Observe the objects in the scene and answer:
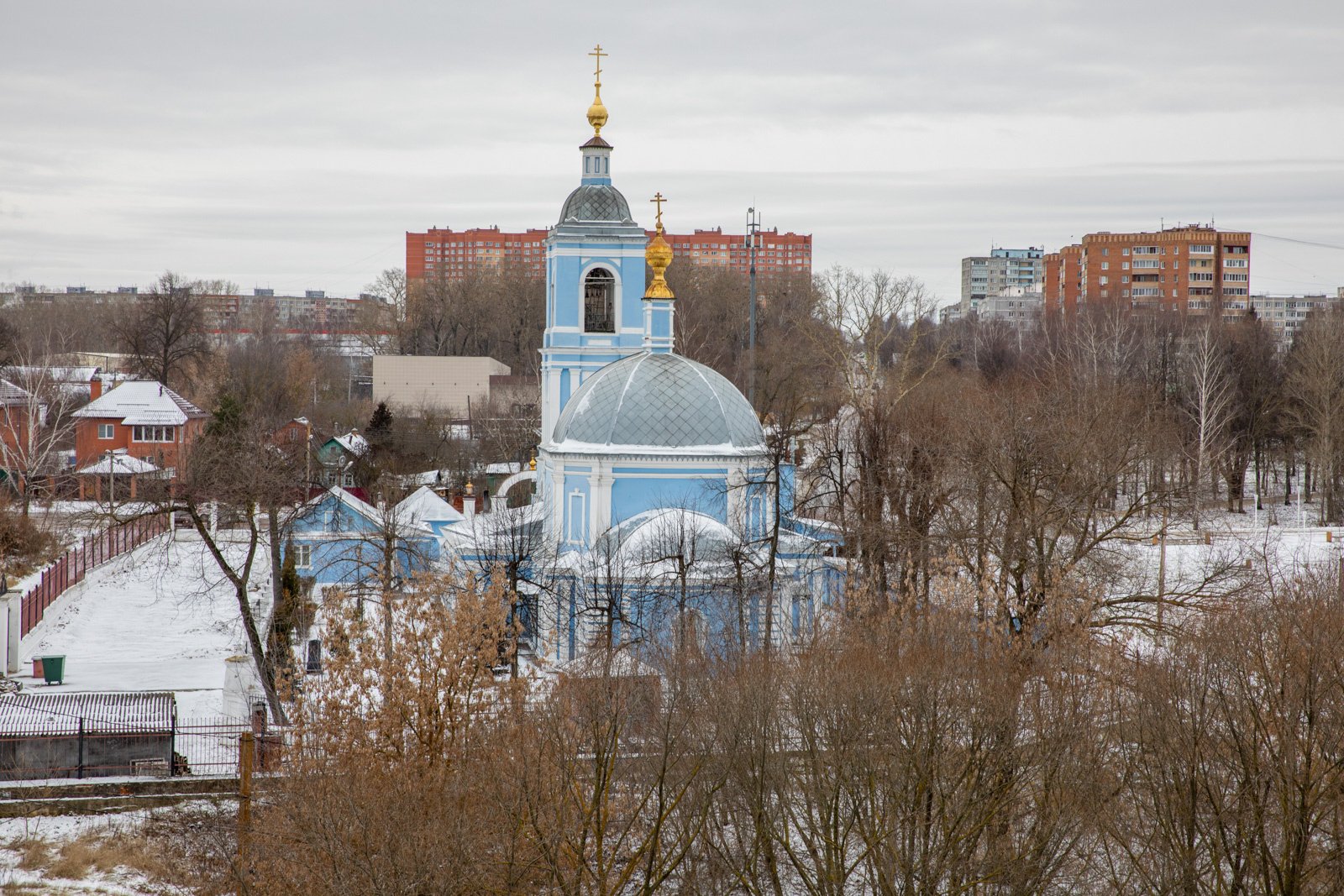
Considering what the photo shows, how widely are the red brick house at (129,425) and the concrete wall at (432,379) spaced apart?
20166 millimetres

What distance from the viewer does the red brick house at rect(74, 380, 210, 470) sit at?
43.6m

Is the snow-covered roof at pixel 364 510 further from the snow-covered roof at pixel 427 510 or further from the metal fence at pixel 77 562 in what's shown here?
the metal fence at pixel 77 562

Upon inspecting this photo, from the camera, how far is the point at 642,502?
76.2ft

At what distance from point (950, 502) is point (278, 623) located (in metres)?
11.9

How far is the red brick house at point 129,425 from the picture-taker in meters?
43.6

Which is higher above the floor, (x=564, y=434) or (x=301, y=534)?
(x=564, y=434)

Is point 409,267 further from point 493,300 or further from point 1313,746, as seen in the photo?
point 1313,746

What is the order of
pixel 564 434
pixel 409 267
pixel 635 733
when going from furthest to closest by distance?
pixel 409 267 < pixel 564 434 < pixel 635 733

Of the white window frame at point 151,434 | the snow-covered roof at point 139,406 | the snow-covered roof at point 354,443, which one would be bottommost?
the snow-covered roof at point 354,443

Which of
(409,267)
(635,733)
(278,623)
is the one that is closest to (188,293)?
(278,623)

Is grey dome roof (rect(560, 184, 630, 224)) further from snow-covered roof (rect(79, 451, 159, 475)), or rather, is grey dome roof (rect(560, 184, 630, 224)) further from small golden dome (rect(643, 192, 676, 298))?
snow-covered roof (rect(79, 451, 159, 475))

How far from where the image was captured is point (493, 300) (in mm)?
81250

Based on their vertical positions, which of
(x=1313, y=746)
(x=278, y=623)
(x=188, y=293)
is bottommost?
(x=278, y=623)

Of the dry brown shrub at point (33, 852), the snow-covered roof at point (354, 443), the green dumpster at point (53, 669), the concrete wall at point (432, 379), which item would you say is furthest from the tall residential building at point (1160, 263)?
the dry brown shrub at point (33, 852)
